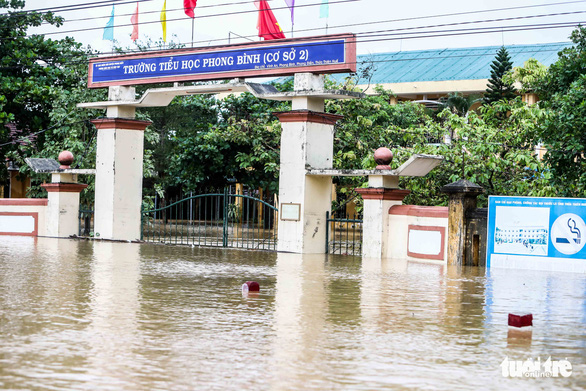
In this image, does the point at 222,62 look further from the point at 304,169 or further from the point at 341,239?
the point at 341,239

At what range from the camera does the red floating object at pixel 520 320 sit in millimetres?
7777

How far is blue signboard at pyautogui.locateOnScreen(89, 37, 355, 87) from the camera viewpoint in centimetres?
1727

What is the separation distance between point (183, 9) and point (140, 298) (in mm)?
12871

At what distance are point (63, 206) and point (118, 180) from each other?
224 centimetres

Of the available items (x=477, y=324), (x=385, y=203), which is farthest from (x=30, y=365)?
(x=385, y=203)

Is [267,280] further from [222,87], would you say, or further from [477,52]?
[477,52]

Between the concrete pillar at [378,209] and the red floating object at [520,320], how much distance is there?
895cm

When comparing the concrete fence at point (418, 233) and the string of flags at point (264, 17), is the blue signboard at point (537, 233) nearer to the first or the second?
the concrete fence at point (418, 233)

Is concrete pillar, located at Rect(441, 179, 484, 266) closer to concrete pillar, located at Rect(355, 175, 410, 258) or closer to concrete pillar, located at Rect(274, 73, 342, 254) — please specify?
concrete pillar, located at Rect(355, 175, 410, 258)

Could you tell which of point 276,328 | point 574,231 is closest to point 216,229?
point 574,231

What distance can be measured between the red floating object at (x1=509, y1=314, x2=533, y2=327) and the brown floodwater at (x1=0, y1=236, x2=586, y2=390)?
14 cm

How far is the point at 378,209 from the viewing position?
16906 millimetres

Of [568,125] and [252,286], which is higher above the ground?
[568,125]

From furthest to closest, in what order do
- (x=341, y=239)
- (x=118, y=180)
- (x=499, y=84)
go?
1. (x=499, y=84)
2. (x=341, y=239)
3. (x=118, y=180)
